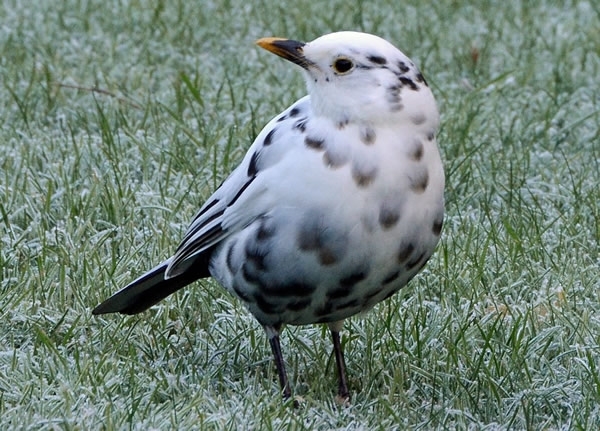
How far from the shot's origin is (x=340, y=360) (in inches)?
158

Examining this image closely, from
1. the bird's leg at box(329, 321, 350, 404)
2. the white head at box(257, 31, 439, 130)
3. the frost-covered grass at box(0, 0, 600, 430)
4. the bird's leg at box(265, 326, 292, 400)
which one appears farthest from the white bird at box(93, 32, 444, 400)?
the frost-covered grass at box(0, 0, 600, 430)

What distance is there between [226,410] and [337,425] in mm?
304

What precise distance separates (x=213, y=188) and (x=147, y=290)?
1.22 meters

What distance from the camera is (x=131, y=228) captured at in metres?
4.96

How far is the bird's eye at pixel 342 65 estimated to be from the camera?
3.60 metres

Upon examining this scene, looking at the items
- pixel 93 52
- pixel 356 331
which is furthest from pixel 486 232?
pixel 93 52

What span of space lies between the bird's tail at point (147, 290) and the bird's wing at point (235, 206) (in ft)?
0.29

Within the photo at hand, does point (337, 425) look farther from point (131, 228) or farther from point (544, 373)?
point (131, 228)

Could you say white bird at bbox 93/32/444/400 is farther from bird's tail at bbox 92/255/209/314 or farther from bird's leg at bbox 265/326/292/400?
bird's tail at bbox 92/255/209/314

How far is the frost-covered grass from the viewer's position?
3.86 meters

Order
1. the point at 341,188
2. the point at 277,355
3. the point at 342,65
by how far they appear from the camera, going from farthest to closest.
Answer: the point at 277,355
the point at 342,65
the point at 341,188

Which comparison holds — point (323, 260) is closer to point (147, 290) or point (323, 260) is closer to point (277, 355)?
point (277, 355)

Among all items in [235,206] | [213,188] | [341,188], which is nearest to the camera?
[341,188]

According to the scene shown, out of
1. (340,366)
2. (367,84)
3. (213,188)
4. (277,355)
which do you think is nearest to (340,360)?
(340,366)
